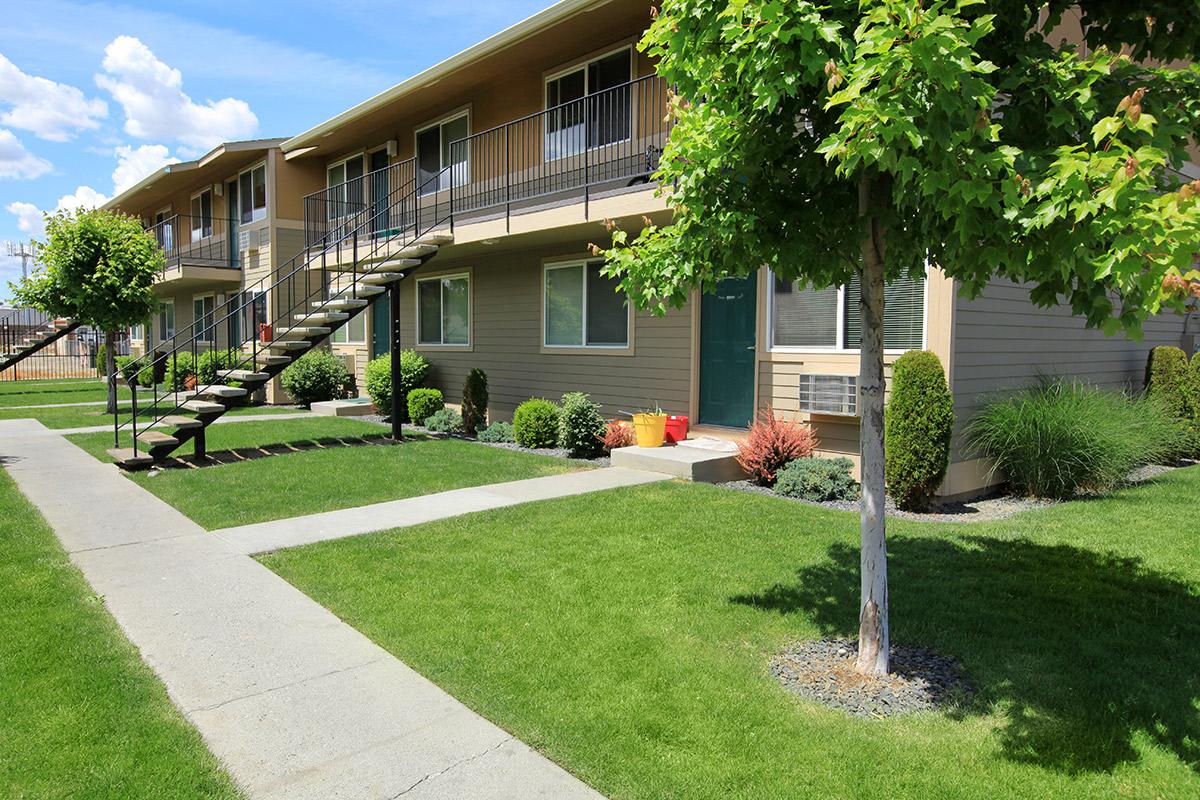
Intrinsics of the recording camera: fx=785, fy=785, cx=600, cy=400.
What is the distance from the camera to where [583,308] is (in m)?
11.9

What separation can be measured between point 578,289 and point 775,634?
8.34m

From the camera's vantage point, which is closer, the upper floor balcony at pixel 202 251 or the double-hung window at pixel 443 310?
the double-hung window at pixel 443 310

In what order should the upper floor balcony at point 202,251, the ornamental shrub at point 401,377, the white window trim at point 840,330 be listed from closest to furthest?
the white window trim at point 840,330 → the ornamental shrub at point 401,377 → the upper floor balcony at point 202,251

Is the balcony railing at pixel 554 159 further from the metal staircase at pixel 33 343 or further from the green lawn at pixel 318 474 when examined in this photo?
the metal staircase at pixel 33 343

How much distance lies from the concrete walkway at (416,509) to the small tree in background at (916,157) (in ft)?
11.9

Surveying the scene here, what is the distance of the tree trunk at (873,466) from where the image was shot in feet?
12.6

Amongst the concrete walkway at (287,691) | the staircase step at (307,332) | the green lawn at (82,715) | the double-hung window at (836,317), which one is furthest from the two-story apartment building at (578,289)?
the green lawn at (82,715)

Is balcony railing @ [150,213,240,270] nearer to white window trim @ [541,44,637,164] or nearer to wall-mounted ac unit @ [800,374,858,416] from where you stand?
white window trim @ [541,44,637,164]

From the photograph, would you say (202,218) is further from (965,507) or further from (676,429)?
(965,507)

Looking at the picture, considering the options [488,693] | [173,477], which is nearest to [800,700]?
[488,693]

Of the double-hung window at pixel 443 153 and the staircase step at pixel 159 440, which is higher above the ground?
the double-hung window at pixel 443 153

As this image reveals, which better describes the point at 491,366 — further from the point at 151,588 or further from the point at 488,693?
the point at 488,693

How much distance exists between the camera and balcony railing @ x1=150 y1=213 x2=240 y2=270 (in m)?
21.9

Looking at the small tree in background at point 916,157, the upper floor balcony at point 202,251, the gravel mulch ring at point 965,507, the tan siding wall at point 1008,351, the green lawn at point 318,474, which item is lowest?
the gravel mulch ring at point 965,507
